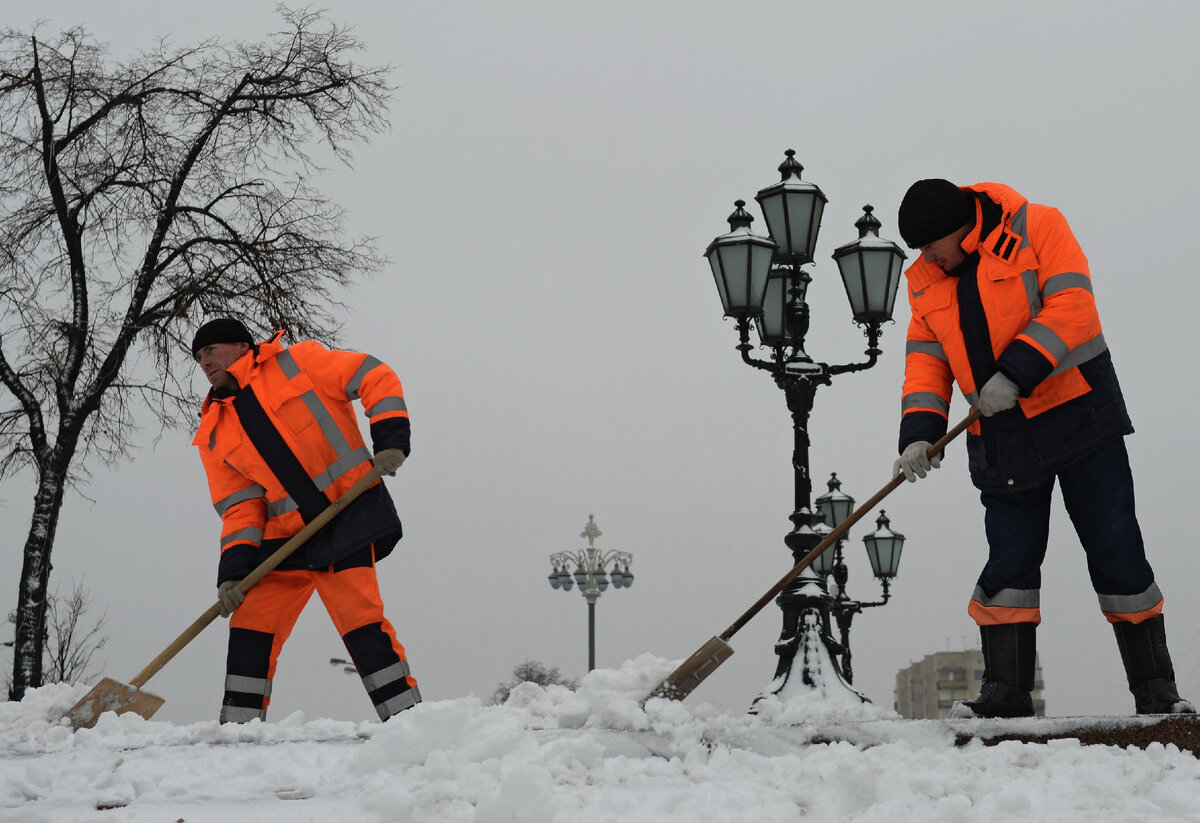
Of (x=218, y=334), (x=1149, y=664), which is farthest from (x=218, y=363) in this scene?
(x=1149, y=664)

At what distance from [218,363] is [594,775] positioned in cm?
293

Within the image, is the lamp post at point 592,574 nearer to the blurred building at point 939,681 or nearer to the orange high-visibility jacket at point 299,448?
the orange high-visibility jacket at point 299,448

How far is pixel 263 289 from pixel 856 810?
30.7 feet

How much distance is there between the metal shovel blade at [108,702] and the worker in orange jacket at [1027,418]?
320 centimetres

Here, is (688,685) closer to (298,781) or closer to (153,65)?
(298,781)

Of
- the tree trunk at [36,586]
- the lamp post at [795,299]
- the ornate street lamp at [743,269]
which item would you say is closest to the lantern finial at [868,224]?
the lamp post at [795,299]

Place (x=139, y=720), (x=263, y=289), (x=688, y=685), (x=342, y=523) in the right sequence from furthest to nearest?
(x=263, y=289) < (x=342, y=523) < (x=688, y=685) < (x=139, y=720)

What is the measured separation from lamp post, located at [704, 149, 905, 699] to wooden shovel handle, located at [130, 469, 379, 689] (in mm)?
3543

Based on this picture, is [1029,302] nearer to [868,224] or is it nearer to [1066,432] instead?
[1066,432]

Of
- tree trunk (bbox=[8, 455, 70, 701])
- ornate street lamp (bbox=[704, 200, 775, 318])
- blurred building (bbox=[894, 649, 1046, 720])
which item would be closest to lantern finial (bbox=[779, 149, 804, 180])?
ornate street lamp (bbox=[704, 200, 775, 318])

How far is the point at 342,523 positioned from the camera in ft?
16.3

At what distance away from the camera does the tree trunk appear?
10.0 m

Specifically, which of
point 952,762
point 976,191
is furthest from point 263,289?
point 952,762

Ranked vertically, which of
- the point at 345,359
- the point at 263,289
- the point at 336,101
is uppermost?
the point at 336,101
